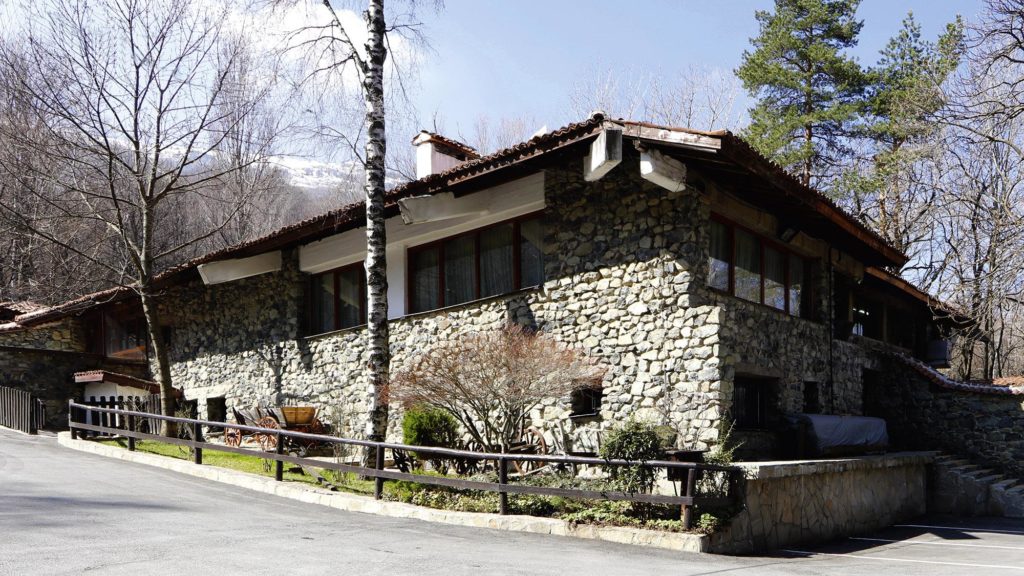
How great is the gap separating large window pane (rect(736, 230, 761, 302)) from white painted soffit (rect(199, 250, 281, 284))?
1028 cm

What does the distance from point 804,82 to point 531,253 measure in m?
19.5

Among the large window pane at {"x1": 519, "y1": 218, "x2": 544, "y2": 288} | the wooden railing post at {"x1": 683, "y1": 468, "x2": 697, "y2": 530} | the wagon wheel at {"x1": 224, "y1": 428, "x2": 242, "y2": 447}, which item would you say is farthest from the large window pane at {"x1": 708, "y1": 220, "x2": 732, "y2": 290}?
the wagon wheel at {"x1": 224, "y1": 428, "x2": 242, "y2": 447}

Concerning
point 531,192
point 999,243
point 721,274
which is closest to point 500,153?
point 531,192

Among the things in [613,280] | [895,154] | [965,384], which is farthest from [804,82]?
[613,280]

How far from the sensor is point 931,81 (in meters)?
22.8

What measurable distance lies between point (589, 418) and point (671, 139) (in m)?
4.36

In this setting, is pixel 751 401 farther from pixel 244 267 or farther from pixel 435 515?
pixel 244 267

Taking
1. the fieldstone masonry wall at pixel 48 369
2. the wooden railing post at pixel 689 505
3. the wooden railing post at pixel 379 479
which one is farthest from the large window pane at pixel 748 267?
the fieldstone masonry wall at pixel 48 369

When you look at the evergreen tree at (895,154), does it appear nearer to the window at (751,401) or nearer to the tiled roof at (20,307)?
the window at (751,401)

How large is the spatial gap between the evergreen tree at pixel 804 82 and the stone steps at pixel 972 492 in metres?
14.6

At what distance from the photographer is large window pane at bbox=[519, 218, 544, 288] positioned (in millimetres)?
13938

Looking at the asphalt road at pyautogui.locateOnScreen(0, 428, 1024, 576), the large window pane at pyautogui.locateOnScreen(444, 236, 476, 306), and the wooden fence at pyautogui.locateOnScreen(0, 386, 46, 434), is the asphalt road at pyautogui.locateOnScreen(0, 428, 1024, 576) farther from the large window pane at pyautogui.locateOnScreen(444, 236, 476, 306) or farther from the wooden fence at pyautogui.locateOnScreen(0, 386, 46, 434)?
the wooden fence at pyautogui.locateOnScreen(0, 386, 46, 434)

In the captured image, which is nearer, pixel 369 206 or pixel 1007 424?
pixel 369 206

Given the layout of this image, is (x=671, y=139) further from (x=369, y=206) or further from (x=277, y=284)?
(x=277, y=284)
